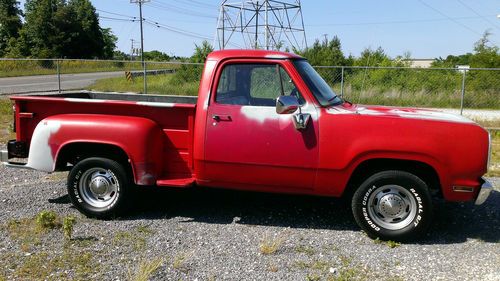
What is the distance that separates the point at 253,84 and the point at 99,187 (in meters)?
2.11

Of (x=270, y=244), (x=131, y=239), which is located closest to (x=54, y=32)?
(x=131, y=239)

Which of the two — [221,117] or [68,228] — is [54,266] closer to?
[68,228]

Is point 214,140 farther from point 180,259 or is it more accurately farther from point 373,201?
point 373,201

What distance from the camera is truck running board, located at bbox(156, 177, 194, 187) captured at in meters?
5.13

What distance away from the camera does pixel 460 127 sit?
14.8 ft

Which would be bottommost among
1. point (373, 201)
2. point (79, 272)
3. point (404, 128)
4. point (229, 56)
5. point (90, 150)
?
point (79, 272)

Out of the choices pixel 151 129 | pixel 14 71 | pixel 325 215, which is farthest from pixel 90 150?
pixel 14 71

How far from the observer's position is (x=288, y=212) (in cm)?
570

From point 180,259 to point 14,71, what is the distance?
30.9 metres

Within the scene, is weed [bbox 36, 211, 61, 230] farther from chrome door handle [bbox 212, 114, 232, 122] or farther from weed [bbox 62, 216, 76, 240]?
chrome door handle [bbox 212, 114, 232, 122]

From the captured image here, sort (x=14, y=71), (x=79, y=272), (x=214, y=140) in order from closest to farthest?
(x=79, y=272)
(x=214, y=140)
(x=14, y=71)

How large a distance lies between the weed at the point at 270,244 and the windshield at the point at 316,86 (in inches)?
57.5

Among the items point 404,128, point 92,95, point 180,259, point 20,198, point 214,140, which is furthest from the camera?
point 92,95

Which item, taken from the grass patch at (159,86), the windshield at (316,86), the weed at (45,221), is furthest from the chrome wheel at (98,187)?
the grass patch at (159,86)
